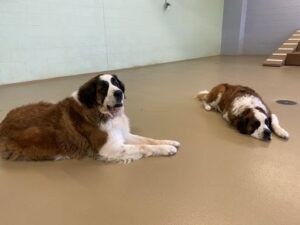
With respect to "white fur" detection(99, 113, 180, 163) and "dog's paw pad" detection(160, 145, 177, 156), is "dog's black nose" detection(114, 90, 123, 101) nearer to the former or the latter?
"white fur" detection(99, 113, 180, 163)

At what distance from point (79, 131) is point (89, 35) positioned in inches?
163

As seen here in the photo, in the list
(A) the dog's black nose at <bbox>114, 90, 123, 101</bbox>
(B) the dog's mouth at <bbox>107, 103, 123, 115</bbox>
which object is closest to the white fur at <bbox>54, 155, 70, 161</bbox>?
(B) the dog's mouth at <bbox>107, 103, 123, 115</bbox>

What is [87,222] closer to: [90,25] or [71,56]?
[71,56]

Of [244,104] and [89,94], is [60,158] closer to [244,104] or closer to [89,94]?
[89,94]

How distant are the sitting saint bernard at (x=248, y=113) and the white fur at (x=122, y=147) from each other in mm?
688

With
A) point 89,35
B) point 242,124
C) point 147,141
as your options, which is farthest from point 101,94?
point 89,35

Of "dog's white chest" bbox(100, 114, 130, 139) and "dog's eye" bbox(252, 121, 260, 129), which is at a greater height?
"dog's white chest" bbox(100, 114, 130, 139)

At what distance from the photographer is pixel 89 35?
17.8ft

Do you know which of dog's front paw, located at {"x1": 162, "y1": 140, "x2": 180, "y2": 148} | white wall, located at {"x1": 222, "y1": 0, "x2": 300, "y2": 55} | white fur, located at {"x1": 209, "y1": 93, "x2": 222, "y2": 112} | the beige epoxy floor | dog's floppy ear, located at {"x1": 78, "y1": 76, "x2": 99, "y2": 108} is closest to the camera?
the beige epoxy floor

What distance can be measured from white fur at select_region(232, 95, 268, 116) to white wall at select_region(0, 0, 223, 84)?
4.00 meters

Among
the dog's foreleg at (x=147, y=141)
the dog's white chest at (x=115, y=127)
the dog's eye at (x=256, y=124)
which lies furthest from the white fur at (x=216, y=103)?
the dog's white chest at (x=115, y=127)

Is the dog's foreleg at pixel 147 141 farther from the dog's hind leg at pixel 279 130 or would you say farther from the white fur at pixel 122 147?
the dog's hind leg at pixel 279 130

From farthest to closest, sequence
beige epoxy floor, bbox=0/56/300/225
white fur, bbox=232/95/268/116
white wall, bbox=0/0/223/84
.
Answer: white wall, bbox=0/0/223/84 < white fur, bbox=232/95/268/116 < beige epoxy floor, bbox=0/56/300/225

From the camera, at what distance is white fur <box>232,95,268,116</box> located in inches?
89.3
